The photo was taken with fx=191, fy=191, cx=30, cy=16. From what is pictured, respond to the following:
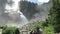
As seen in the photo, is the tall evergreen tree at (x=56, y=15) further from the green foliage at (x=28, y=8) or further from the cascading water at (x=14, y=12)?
the cascading water at (x=14, y=12)

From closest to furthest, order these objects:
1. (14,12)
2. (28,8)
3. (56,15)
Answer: (56,15)
(28,8)
(14,12)

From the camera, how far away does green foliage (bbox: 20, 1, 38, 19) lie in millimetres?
25156

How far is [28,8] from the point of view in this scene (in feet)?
84.1

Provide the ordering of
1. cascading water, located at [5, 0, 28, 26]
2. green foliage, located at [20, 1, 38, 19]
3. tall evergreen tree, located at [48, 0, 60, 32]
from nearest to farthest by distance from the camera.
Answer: tall evergreen tree, located at [48, 0, 60, 32]
green foliage, located at [20, 1, 38, 19]
cascading water, located at [5, 0, 28, 26]

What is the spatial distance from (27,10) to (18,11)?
123 centimetres

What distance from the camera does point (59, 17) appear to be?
13625 mm

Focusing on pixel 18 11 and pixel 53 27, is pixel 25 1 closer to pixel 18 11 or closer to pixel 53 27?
pixel 18 11

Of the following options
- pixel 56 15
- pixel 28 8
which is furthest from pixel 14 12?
pixel 56 15

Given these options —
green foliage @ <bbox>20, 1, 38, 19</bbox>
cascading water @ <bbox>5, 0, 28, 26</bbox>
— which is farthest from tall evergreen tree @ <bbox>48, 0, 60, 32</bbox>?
cascading water @ <bbox>5, 0, 28, 26</bbox>

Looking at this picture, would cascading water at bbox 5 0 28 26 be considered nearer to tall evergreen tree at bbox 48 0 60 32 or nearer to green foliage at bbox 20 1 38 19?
green foliage at bbox 20 1 38 19

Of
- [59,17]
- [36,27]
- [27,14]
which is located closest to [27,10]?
[27,14]

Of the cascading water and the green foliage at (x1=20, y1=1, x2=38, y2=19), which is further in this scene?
the cascading water

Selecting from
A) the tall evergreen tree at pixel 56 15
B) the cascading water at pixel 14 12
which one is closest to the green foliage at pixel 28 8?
the cascading water at pixel 14 12

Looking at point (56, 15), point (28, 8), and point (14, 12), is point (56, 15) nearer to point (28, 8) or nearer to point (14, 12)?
point (28, 8)
